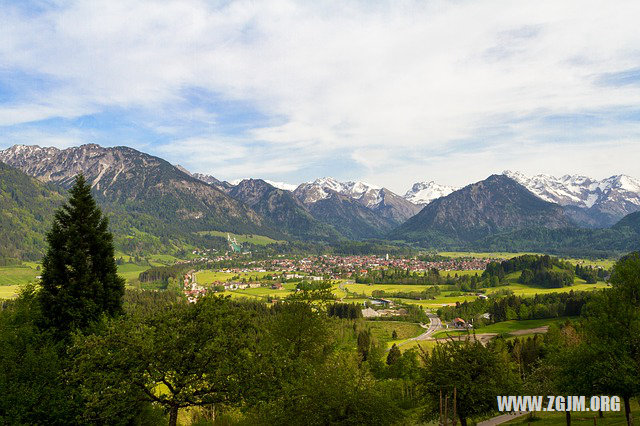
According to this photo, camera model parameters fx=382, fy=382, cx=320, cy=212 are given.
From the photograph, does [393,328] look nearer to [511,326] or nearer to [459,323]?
[459,323]

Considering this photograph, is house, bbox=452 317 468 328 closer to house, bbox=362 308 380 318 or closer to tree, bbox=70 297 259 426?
house, bbox=362 308 380 318

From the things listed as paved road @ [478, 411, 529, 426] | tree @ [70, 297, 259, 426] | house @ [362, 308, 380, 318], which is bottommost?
house @ [362, 308, 380, 318]

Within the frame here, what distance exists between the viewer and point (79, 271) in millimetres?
36656

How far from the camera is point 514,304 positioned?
148500 millimetres

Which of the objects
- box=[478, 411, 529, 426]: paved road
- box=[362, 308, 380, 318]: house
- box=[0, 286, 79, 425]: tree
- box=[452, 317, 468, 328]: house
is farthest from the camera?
box=[362, 308, 380, 318]: house

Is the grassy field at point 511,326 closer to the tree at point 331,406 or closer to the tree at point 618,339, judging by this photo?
the tree at point 618,339

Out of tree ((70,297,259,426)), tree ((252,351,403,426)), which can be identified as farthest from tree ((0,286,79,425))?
tree ((252,351,403,426))

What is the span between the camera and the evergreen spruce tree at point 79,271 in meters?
35.0

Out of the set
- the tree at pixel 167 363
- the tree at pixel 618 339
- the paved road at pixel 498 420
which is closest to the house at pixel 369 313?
the paved road at pixel 498 420

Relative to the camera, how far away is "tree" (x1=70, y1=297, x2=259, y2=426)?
1997 cm

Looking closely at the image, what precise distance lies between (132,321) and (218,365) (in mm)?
5895

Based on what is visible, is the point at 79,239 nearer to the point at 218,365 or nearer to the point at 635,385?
the point at 218,365

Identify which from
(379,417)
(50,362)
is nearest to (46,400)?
(50,362)

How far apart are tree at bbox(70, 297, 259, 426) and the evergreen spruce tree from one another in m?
15.7
